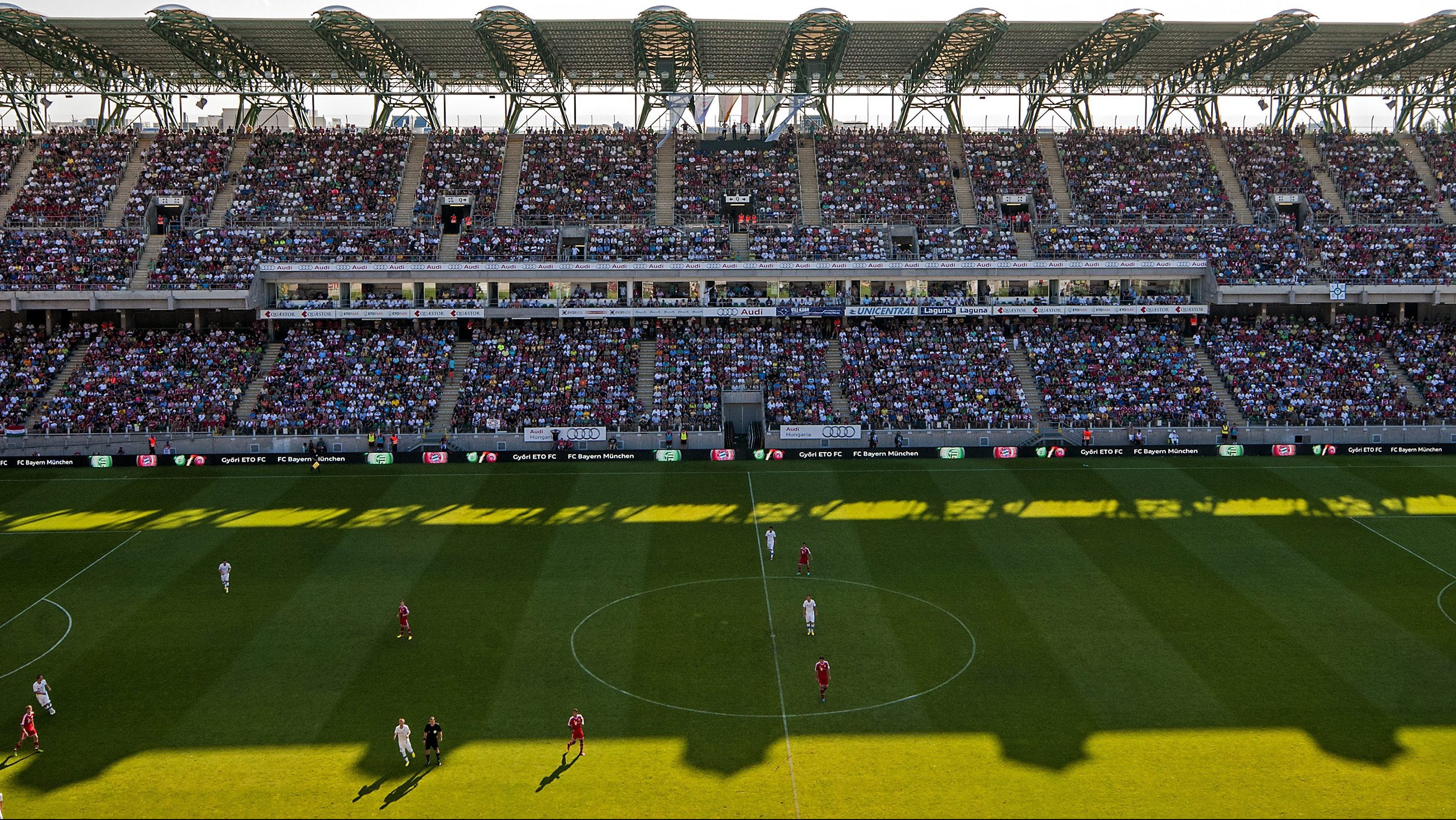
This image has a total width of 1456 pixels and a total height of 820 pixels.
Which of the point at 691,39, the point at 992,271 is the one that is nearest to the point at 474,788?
the point at 992,271

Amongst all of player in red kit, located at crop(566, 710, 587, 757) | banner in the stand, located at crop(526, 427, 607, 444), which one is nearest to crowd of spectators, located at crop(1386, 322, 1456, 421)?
banner in the stand, located at crop(526, 427, 607, 444)

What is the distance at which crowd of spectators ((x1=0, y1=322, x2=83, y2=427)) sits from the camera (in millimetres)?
54750

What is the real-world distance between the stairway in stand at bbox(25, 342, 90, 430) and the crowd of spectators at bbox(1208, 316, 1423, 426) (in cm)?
6217

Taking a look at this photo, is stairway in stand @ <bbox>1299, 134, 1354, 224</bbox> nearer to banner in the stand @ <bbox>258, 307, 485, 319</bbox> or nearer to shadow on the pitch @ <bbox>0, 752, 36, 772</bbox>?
banner in the stand @ <bbox>258, 307, 485, 319</bbox>

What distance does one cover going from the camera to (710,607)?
32000 millimetres

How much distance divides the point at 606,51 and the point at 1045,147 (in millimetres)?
31378

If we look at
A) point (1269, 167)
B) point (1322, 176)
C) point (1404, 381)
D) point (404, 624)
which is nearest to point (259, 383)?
point (404, 624)

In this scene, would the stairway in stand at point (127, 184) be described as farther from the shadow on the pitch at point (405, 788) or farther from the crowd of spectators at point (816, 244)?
the shadow on the pitch at point (405, 788)

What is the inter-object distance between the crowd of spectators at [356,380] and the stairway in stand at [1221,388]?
4188 centimetres

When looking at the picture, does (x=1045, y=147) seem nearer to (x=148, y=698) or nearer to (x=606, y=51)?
(x=606, y=51)

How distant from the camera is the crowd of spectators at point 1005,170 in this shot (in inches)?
2781

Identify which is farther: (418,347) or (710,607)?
(418,347)

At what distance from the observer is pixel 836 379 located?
5919 centimetres

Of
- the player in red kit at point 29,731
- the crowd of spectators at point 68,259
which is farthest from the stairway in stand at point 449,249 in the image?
the player in red kit at point 29,731
